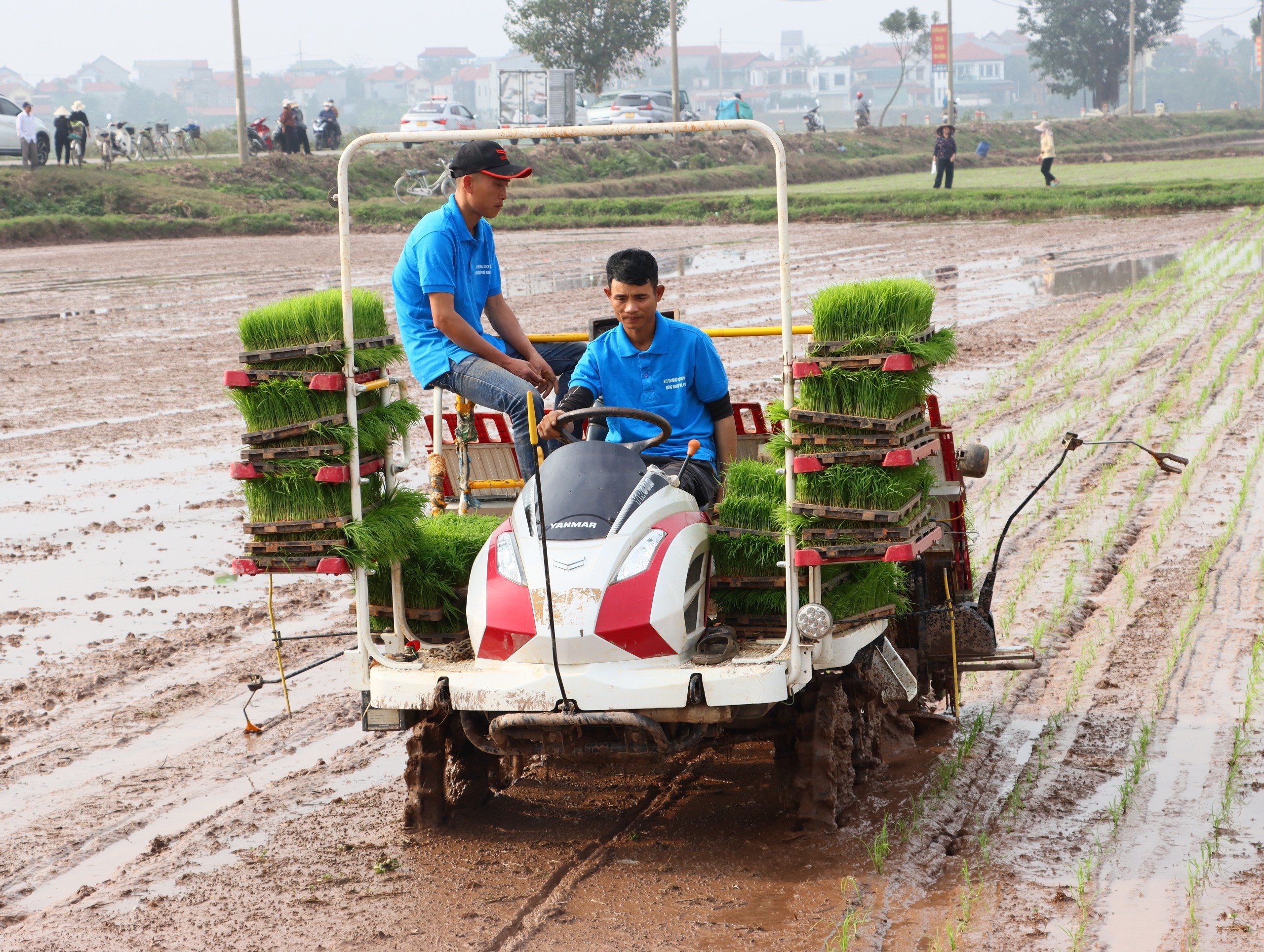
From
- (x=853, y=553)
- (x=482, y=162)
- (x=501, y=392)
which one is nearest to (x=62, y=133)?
(x=482, y=162)

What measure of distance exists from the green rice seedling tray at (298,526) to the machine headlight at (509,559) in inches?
21.0

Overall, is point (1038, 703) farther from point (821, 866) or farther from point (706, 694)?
point (706, 694)

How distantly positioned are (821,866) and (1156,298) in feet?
51.1

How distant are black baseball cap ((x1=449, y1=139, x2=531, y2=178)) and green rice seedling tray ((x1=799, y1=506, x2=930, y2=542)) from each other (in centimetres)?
189

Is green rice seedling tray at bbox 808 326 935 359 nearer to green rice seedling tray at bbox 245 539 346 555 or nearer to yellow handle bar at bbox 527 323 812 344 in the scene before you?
yellow handle bar at bbox 527 323 812 344

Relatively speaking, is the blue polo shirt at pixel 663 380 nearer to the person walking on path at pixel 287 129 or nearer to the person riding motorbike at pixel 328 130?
the person walking on path at pixel 287 129

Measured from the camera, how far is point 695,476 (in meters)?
5.40

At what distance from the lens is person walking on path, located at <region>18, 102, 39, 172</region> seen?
35062mm

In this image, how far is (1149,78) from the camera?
505 ft

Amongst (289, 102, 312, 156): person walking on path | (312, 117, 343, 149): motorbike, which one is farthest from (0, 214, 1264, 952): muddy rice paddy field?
(312, 117, 343, 149): motorbike

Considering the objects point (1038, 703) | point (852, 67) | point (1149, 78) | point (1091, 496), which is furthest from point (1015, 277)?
point (852, 67)

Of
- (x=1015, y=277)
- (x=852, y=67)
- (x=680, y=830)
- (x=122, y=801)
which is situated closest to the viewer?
(x=680, y=830)

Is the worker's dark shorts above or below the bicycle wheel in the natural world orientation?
below

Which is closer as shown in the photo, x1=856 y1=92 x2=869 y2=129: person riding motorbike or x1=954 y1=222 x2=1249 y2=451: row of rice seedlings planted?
x1=954 y1=222 x2=1249 y2=451: row of rice seedlings planted
